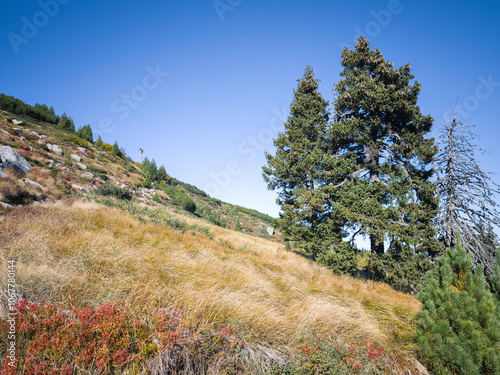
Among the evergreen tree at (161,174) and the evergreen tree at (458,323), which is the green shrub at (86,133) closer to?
the evergreen tree at (161,174)

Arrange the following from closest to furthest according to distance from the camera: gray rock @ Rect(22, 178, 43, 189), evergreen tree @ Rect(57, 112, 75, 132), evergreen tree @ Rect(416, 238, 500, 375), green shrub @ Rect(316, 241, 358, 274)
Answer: evergreen tree @ Rect(416, 238, 500, 375) < gray rock @ Rect(22, 178, 43, 189) < green shrub @ Rect(316, 241, 358, 274) < evergreen tree @ Rect(57, 112, 75, 132)

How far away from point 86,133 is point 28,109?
8.03 metres

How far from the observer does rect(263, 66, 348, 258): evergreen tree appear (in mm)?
11453

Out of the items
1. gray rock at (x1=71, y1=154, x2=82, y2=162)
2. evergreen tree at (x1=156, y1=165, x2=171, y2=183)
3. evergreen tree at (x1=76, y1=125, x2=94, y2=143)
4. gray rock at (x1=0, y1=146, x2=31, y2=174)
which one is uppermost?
evergreen tree at (x1=76, y1=125, x2=94, y2=143)

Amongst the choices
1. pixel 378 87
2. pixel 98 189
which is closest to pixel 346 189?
pixel 378 87

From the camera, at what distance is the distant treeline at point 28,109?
30062 mm

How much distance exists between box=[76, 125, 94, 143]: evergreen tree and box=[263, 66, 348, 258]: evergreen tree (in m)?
39.8

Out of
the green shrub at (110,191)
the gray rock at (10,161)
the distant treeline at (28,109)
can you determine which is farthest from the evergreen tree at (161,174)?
the gray rock at (10,161)

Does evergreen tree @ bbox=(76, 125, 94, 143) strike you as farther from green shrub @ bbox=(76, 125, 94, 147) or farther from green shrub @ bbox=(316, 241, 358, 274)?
green shrub @ bbox=(316, 241, 358, 274)

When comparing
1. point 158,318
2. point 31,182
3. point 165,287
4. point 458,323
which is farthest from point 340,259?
point 31,182

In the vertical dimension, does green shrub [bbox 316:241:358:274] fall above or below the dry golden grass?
above

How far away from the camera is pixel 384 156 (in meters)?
11.5

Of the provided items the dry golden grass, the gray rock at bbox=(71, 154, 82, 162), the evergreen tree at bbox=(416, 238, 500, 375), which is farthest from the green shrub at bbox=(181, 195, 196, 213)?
the evergreen tree at bbox=(416, 238, 500, 375)

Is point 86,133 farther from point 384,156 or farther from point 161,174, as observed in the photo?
point 384,156
